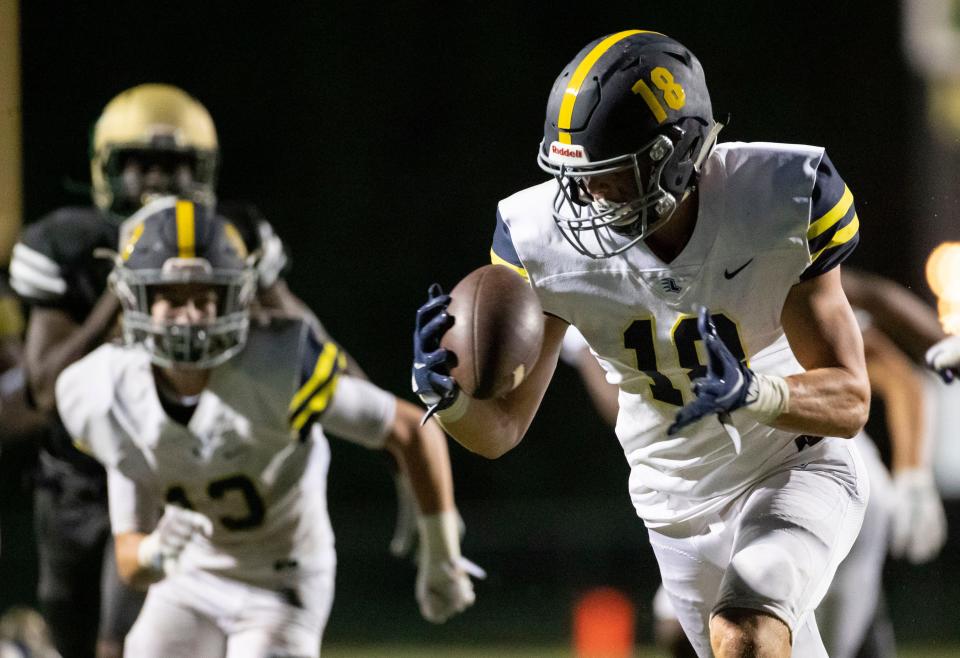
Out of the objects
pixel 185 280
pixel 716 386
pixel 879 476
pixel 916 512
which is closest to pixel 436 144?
pixel 916 512

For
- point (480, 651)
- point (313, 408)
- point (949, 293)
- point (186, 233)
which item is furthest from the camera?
point (480, 651)

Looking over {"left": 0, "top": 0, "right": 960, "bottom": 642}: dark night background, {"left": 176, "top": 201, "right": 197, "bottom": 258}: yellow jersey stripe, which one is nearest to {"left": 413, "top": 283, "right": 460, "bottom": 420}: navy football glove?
{"left": 176, "top": 201, "right": 197, "bottom": 258}: yellow jersey stripe

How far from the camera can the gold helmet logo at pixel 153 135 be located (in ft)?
14.0

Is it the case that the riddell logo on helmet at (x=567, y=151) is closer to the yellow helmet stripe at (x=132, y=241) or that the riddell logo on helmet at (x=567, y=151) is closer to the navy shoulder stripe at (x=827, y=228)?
the navy shoulder stripe at (x=827, y=228)

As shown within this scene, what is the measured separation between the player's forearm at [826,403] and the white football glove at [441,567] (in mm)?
1134

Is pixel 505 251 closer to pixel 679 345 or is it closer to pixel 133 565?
pixel 679 345

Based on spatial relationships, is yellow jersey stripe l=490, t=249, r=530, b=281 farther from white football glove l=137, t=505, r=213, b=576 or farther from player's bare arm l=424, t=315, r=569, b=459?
white football glove l=137, t=505, r=213, b=576

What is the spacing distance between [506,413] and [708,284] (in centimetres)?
42

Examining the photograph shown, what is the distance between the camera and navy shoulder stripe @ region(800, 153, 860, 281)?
98.0 inches

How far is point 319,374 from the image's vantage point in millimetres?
3246

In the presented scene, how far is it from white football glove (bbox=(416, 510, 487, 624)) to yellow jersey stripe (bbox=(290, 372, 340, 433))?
1.11ft

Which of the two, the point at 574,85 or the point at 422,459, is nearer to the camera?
the point at 574,85

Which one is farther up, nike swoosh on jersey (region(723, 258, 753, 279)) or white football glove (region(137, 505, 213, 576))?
nike swoosh on jersey (region(723, 258, 753, 279))

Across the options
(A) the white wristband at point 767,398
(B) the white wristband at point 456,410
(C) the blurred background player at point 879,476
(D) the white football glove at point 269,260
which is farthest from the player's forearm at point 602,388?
(A) the white wristband at point 767,398
